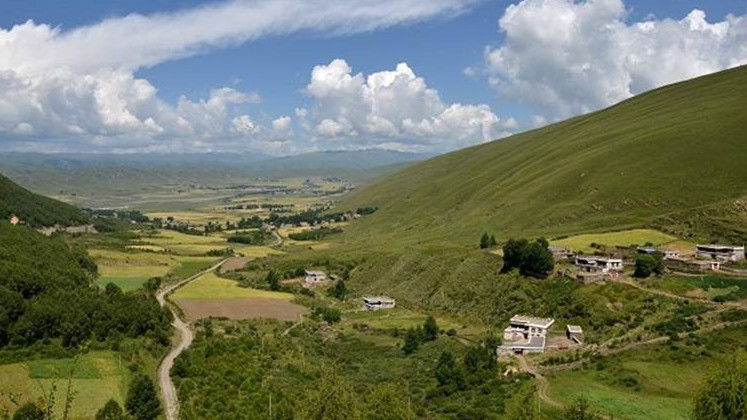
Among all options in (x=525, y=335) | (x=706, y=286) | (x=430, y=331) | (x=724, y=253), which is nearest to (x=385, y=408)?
(x=525, y=335)

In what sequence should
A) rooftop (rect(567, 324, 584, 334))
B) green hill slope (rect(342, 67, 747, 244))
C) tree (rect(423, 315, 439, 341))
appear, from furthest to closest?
green hill slope (rect(342, 67, 747, 244))
tree (rect(423, 315, 439, 341))
rooftop (rect(567, 324, 584, 334))

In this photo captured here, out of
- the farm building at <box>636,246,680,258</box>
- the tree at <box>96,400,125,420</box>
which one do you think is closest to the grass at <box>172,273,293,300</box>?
the farm building at <box>636,246,680,258</box>

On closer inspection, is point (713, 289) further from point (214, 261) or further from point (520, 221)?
point (214, 261)

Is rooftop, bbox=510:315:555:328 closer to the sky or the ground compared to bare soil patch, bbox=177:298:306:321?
closer to the sky

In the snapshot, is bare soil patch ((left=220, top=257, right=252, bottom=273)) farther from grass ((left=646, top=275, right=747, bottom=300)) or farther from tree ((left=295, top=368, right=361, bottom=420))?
tree ((left=295, top=368, right=361, bottom=420))

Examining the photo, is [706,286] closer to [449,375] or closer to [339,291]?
[449,375]

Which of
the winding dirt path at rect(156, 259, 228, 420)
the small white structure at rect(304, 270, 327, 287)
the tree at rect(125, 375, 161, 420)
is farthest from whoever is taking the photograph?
the small white structure at rect(304, 270, 327, 287)

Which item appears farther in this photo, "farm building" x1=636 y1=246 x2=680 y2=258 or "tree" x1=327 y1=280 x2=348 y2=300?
"tree" x1=327 y1=280 x2=348 y2=300
